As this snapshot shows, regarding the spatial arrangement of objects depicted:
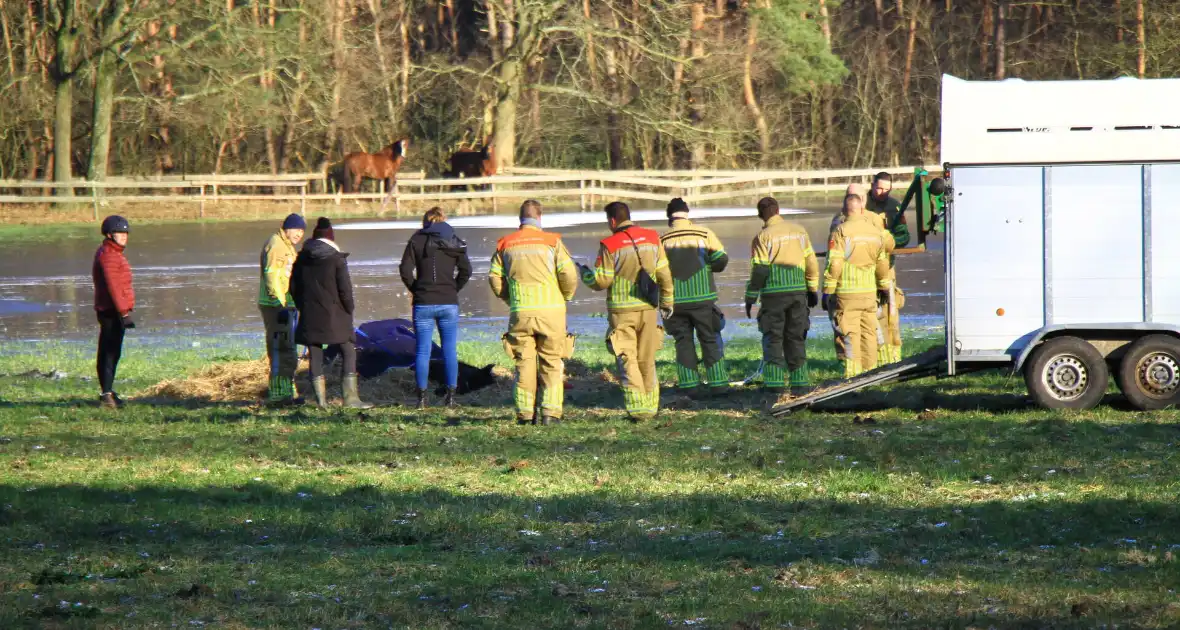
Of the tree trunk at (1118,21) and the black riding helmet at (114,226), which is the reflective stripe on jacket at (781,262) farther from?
the tree trunk at (1118,21)

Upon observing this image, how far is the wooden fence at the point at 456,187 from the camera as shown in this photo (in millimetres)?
43062

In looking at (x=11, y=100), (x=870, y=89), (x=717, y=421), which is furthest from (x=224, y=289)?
(x=870, y=89)

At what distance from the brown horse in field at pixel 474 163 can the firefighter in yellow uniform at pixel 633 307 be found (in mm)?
34072

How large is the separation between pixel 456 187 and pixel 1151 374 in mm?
36080

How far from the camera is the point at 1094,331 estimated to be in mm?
11344

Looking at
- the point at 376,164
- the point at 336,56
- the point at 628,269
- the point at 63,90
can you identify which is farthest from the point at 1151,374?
the point at 336,56

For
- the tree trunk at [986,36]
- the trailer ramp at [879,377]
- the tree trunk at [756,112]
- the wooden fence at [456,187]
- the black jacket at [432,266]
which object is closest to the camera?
the trailer ramp at [879,377]

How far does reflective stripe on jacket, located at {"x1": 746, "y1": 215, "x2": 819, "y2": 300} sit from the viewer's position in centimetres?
1305

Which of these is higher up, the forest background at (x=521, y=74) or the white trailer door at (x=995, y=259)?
the forest background at (x=521, y=74)

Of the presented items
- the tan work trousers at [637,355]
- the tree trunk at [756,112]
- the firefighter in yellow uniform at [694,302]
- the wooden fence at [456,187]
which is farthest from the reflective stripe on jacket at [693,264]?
the tree trunk at [756,112]

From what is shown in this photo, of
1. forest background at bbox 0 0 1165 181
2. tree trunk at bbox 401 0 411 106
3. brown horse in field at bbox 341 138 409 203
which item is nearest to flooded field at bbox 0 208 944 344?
brown horse in field at bbox 341 138 409 203

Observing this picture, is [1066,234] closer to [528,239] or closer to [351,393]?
[528,239]

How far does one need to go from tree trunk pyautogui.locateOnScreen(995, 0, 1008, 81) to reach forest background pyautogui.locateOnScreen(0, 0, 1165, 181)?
15 centimetres

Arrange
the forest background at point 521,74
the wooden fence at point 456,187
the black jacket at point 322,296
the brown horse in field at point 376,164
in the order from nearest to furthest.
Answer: the black jacket at point 322,296, the wooden fence at point 456,187, the forest background at point 521,74, the brown horse in field at point 376,164
